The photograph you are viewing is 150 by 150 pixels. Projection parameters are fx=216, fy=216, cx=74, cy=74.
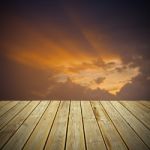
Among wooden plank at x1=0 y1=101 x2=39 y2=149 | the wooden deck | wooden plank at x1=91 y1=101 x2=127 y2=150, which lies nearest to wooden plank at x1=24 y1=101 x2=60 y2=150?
the wooden deck

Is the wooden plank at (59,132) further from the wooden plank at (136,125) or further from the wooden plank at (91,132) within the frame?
the wooden plank at (136,125)

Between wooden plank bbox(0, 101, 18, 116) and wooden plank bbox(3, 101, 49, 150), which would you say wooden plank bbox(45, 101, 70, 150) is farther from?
wooden plank bbox(0, 101, 18, 116)

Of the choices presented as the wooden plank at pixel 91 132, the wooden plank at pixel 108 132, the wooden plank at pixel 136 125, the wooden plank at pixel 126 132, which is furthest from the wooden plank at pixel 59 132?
the wooden plank at pixel 136 125

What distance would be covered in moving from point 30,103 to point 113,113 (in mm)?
1449

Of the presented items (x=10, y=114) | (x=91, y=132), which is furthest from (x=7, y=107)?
(x=91, y=132)

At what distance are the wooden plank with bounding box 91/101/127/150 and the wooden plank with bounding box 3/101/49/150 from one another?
74cm

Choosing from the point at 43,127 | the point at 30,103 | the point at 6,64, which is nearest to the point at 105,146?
the point at 43,127

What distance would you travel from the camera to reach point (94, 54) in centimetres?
394

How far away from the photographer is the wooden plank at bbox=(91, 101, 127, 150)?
185cm

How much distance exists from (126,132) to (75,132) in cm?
52

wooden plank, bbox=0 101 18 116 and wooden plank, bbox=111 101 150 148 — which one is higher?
wooden plank, bbox=0 101 18 116

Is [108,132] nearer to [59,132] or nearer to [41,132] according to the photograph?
[59,132]

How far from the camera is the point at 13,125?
94.0 inches

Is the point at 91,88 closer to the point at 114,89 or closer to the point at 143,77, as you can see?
the point at 114,89
